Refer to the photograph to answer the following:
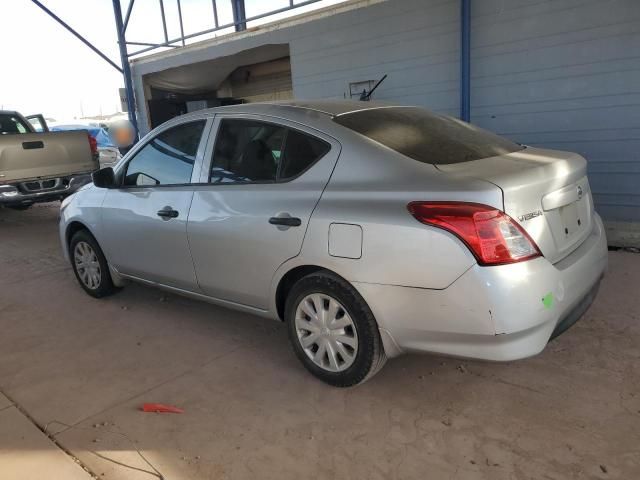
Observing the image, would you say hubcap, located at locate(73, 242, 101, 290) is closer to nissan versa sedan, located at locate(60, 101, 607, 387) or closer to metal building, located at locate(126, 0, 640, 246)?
nissan versa sedan, located at locate(60, 101, 607, 387)

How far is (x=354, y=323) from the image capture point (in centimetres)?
279

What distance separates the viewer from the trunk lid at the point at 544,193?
96.0 inches

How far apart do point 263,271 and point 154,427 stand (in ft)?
3.36

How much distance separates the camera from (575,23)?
543cm

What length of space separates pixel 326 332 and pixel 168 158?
5.76ft

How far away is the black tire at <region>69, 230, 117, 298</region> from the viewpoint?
4.55m

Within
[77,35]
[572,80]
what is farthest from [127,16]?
[572,80]

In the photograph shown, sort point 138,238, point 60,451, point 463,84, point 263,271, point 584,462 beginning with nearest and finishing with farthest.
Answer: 1. point 584,462
2. point 60,451
3. point 263,271
4. point 138,238
5. point 463,84

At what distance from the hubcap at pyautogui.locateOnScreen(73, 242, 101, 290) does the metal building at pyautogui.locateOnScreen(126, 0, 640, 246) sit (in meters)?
4.36

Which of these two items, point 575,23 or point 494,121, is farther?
point 494,121

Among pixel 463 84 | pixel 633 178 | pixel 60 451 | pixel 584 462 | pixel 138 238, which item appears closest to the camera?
pixel 584 462

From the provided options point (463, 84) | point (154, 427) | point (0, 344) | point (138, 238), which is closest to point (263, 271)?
point (154, 427)

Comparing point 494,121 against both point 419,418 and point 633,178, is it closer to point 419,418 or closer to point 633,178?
point 633,178

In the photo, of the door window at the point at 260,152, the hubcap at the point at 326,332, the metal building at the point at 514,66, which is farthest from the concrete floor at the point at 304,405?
the metal building at the point at 514,66
